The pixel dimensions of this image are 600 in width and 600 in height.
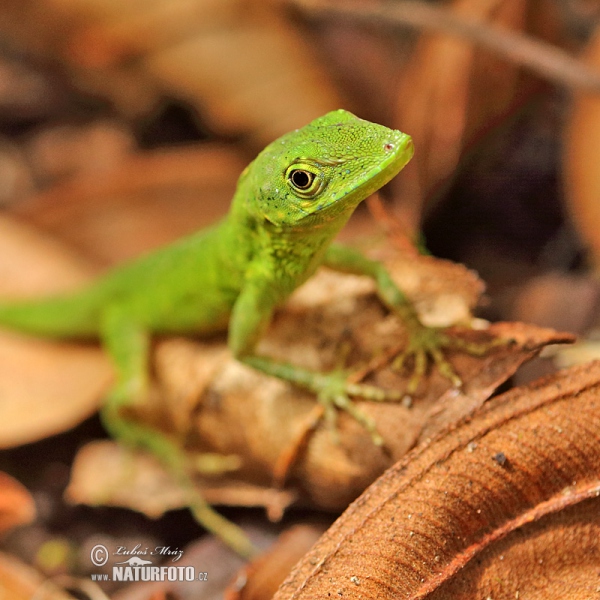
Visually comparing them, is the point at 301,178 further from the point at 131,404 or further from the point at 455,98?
the point at 131,404

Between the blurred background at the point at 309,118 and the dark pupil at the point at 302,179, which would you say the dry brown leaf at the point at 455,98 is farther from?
the dark pupil at the point at 302,179

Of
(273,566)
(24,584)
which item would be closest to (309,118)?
(273,566)

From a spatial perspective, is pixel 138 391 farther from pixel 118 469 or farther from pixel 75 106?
pixel 75 106

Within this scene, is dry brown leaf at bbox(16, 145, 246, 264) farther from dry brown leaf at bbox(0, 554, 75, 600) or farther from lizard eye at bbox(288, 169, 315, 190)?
dry brown leaf at bbox(0, 554, 75, 600)

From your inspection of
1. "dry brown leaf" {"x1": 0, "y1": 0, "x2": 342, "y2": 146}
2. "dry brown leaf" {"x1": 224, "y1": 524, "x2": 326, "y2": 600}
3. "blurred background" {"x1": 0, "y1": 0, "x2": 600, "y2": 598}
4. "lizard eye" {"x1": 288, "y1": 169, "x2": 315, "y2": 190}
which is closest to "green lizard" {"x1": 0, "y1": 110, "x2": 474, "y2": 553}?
"lizard eye" {"x1": 288, "y1": 169, "x2": 315, "y2": 190}

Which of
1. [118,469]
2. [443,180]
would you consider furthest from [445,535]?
[443,180]
